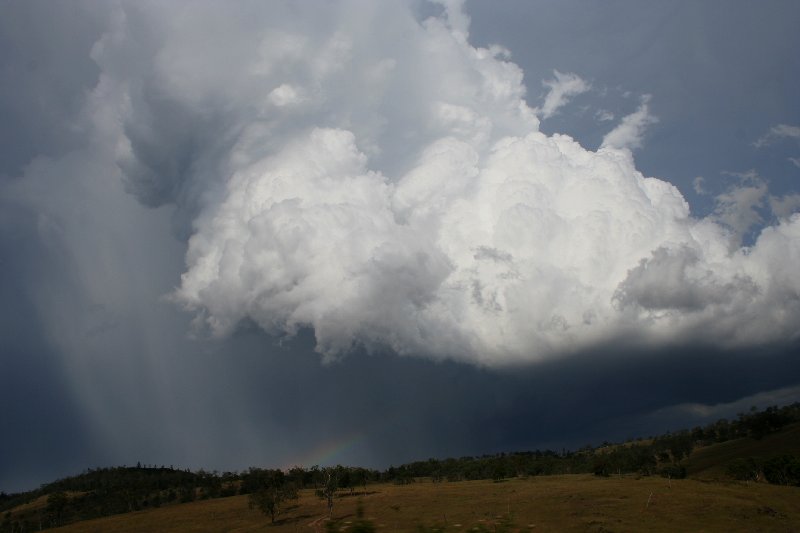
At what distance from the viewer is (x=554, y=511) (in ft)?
379

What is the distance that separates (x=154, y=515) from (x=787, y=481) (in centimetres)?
18558

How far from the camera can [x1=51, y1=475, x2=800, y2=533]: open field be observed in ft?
325

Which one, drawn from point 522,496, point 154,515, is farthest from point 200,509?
point 522,496

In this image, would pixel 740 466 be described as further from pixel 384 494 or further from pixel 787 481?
pixel 384 494

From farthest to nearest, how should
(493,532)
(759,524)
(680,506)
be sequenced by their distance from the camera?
(680,506) < (759,524) < (493,532)

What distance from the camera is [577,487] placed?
152m

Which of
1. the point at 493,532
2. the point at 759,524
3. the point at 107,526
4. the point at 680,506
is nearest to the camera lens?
the point at 493,532

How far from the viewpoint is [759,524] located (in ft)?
311

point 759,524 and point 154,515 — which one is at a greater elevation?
point 154,515

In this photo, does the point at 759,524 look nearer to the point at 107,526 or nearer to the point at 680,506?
the point at 680,506

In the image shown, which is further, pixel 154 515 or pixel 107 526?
pixel 154 515

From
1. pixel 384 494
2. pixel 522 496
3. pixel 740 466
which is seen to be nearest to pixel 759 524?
pixel 522 496

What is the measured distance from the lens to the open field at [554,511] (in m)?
99.1

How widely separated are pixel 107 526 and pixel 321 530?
290 ft
